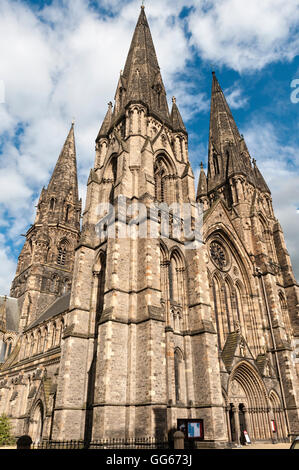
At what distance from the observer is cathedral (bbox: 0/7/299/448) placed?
16.0 metres

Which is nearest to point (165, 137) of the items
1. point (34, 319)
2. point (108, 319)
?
point (108, 319)

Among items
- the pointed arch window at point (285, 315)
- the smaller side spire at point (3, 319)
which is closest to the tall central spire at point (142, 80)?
the pointed arch window at point (285, 315)

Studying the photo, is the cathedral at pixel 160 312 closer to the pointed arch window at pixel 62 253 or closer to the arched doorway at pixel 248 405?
the arched doorway at pixel 248 405

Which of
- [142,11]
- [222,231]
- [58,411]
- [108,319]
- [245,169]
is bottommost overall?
[58,411]

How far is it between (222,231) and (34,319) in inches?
882

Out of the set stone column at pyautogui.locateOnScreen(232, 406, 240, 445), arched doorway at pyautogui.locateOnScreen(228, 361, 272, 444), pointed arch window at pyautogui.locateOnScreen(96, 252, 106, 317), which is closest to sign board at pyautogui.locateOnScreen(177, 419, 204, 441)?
arched doorway at pyautogui.locateOnScreen(228, 361, 272, 444)

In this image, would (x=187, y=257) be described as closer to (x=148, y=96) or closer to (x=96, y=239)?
(x=96, y=239)

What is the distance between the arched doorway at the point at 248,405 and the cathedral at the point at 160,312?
79mm

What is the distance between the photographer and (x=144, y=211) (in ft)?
64.2

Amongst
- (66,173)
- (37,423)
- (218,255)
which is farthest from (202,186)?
(37,423)

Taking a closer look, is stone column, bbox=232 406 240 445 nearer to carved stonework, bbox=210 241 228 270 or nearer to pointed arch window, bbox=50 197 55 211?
carved stonework, bbox=210 241 228 270

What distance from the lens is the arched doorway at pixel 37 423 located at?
21297mm

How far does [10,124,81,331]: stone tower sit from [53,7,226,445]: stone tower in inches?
700

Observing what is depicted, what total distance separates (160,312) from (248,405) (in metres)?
9.02
